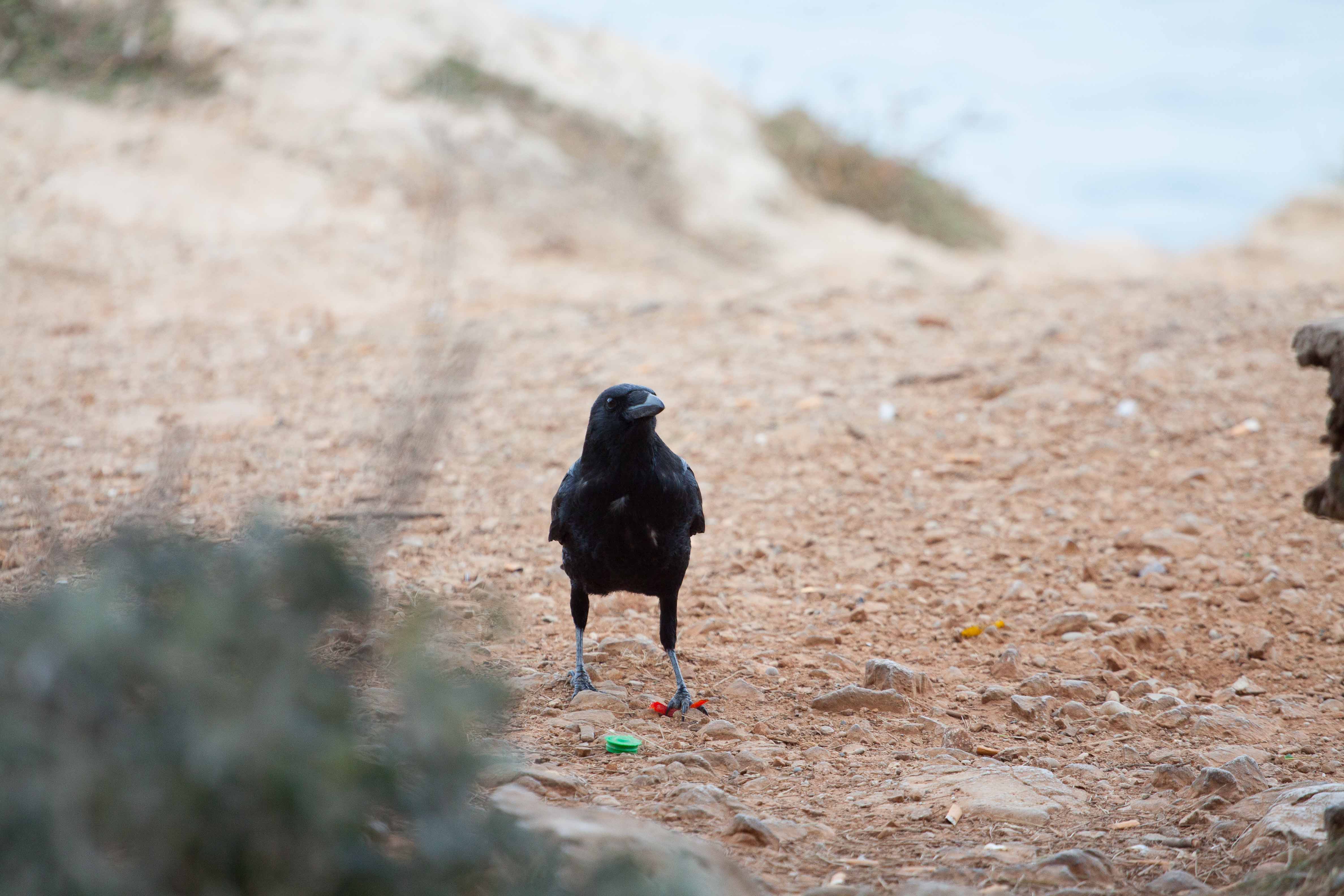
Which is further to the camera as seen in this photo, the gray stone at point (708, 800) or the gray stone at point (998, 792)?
the gray stone at point (998, 792)

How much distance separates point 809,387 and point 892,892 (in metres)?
5.40

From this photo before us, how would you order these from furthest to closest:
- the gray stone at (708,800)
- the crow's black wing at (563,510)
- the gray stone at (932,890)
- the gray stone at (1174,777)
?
the crow's black wing at (563,510) < the gray stone at (1174,777) < the gray stone at (708,800) < the gray stone at (932,890)

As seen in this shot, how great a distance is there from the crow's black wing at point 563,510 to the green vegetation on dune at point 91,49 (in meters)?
9.96

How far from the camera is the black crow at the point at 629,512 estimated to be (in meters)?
4.07

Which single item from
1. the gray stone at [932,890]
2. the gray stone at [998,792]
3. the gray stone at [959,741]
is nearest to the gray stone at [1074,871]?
the gray stone at [932,890]

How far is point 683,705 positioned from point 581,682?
417 millimetres

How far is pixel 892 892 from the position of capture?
8.37ft

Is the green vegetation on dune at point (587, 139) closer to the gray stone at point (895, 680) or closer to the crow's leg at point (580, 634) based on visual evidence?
the crow's leg at point (580, 634)

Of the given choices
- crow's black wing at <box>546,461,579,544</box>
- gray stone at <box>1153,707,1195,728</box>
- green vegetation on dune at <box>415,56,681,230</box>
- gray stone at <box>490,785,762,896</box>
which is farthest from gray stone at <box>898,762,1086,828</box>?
green vegetation on dune at <box>415,56,681,230</box>

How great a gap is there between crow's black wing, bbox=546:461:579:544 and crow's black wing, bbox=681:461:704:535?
0.44 m

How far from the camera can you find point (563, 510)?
14.2 ft

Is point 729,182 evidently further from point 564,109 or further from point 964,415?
point 964,415

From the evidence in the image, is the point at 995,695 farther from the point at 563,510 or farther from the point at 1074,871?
the point at 563,510

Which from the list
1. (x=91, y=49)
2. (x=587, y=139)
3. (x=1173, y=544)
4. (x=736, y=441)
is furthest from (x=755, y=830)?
(x=91, y=49)
